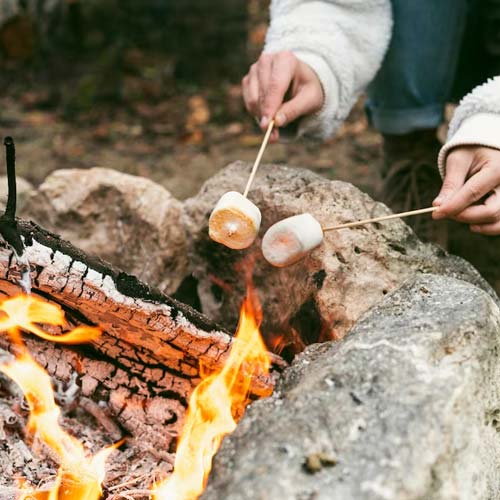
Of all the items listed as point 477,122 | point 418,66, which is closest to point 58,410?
point 477,122

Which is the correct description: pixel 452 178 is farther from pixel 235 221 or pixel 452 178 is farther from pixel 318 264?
pixel 235 221

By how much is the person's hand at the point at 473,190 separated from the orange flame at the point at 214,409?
57cm

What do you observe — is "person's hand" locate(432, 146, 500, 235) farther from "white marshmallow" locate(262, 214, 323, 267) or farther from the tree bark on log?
the tree bark on log

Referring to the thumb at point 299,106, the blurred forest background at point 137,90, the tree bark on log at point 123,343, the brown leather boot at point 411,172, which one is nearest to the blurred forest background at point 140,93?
the blurred forest background at point 137,90

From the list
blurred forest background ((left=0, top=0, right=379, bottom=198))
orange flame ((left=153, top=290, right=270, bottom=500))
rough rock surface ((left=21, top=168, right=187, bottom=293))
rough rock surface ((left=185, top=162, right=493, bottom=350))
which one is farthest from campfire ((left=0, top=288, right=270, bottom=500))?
blurred forest background ((left=0, top=0, right=379, bottom=198))

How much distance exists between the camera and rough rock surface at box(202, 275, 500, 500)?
46.1 inches

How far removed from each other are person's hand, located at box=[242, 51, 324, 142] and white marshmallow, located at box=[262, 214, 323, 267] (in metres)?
0.55

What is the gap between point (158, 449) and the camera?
187 cm

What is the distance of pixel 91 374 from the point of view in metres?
1.84

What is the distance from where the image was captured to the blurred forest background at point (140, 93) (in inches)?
169

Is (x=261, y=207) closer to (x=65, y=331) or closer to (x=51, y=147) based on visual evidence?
(x=65, y=331)

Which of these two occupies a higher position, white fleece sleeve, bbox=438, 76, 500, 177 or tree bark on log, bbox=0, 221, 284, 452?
white fleece sleeve, bbox=438, 76, 500, 177

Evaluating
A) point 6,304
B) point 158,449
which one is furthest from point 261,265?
point 6,304

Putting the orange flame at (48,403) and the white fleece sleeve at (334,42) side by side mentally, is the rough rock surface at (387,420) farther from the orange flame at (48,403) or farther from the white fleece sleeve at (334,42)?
the white fleece sleeve at (334,42)
